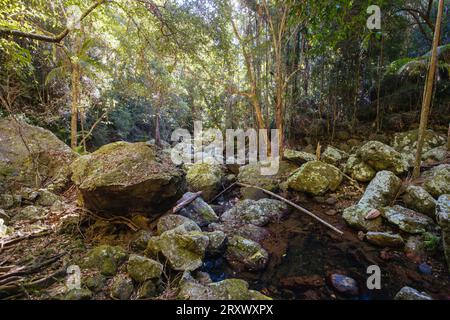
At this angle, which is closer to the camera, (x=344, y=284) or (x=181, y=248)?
(x=344, y=284)

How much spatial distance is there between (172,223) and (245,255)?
1601 mm

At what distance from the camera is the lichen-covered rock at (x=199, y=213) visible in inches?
209

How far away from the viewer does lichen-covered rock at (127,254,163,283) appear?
316 centimetres

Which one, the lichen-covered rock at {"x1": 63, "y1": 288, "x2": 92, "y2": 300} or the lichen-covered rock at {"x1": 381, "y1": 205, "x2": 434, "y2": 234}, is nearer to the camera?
the lichen-covered rock at {"x1": 63, "y1": 288, "x2": 92, "y2": 300}

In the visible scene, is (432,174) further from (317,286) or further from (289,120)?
(289,120)

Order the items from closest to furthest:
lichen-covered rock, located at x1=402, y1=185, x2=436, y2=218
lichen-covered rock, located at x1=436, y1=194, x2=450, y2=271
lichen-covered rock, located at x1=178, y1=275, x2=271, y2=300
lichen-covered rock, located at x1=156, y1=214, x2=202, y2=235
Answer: lichen-covered rock, located at x1=178, y1=275, x2=271, y2=300 < lichen-covered rock, located at x1=436, y1=194, x2=450, y2=271 < lichen-covered rock, located at x1=156, y1=214, x2=202, y2=235 < lichen-covered rock, located at x1=402, y1=185, x2=436, y2=218

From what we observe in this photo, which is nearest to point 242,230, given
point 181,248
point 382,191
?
point 181,248

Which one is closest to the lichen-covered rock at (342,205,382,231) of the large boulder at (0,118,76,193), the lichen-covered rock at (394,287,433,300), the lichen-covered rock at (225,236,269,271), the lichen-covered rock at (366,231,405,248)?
the lichen-covered rock at (366,231,405,248)

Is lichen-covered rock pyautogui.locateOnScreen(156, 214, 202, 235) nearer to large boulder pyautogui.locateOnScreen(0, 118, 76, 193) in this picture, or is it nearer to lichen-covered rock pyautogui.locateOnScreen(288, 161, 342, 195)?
large boulder pyautogui.locateOnScreen(0, 118, 76, 193)

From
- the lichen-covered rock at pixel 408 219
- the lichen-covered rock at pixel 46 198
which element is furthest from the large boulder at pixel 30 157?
the lichen-covered rock at pixel 408 219

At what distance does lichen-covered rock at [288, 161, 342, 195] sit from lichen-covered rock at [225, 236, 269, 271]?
302cm

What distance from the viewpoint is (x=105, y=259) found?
11.3 feet

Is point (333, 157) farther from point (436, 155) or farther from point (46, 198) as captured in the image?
point (46, 198)
